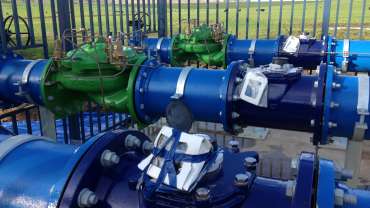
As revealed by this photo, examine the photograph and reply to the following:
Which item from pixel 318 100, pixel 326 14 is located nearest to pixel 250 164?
pixel 318 100

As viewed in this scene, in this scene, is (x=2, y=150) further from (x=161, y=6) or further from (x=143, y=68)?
(x=161, y=6)

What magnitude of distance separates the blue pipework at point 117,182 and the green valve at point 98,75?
1296 mm

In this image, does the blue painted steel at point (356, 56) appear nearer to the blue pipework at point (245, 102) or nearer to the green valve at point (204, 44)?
the green valve at point (204, 44)

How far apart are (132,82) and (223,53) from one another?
2288mm

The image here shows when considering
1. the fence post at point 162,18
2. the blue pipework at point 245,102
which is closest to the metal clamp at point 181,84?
the blue pipework at point 245,102

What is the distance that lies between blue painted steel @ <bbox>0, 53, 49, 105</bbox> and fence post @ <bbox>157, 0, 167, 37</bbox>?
Result: 3027 mm

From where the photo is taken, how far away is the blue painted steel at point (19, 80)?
8.89 feet

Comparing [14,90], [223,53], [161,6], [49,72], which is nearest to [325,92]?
[49,72]

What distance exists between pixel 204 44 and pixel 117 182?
12.0ft

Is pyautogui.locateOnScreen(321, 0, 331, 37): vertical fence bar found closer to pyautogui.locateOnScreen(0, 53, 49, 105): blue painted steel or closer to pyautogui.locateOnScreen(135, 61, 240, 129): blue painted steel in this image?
pyautogui.locateOnScreen(135, 61, 240, 129): blue painted steel

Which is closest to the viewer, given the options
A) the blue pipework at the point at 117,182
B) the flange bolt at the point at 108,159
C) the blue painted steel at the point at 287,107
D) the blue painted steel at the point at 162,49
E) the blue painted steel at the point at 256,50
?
the blue pipework at the point at 117,182

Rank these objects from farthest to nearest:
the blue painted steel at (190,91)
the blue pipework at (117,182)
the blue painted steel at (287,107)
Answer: the blue painted steel at (190,91)
the blue painted steel at (287,107)
the blue pipework at (117,182)

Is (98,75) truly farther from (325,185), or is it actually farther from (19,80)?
(325,185)

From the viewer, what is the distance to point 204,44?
467 centimetres
